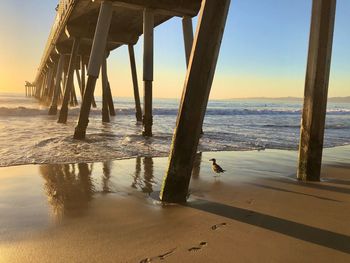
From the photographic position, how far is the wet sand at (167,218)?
2.60 meters

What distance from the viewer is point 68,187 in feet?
15.0

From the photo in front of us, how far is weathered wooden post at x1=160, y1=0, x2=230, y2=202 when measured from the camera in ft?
11.6

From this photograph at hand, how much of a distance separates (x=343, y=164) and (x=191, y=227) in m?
4.47

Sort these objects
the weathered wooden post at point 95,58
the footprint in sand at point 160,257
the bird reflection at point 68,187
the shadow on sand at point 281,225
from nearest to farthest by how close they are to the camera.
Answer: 1. the footprint in sand at point 160,257
2. the shadow on sand at point 281,225
3. the bird reflection at point 68,187
4. the weathered wooden post at point 95,58

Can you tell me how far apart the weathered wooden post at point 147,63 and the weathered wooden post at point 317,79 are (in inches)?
203

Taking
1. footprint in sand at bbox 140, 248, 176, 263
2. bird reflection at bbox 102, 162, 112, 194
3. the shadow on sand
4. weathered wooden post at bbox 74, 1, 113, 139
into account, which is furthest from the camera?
weathered wooden post at bbox 74, 1, 113, 139

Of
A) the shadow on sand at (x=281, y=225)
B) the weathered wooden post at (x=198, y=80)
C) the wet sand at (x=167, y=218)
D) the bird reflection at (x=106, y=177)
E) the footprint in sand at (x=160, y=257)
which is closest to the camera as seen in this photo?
the footprint in sand at (x=160, y=257)

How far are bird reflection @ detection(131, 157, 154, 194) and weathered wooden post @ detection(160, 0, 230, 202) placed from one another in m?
0.92

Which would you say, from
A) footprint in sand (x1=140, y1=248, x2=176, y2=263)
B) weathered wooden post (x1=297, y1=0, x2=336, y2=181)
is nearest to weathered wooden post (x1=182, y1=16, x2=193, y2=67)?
weathered wooden post (x1=297, y1=0, x2=336, y2=181)

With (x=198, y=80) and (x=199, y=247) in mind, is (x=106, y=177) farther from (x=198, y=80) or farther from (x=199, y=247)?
(x=199, y=247)

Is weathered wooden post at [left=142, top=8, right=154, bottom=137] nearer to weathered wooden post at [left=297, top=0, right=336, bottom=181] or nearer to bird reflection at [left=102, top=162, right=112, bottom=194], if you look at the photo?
bird reflection at [left=102, top=162, right=112, bottom=194]

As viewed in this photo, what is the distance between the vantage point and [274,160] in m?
6.95

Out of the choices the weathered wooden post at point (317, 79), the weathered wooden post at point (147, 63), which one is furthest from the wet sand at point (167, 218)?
the weathered wooden post at point (147, 63)

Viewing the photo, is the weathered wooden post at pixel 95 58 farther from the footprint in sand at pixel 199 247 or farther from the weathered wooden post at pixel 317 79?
the footprint in sand at pixel 199 247
